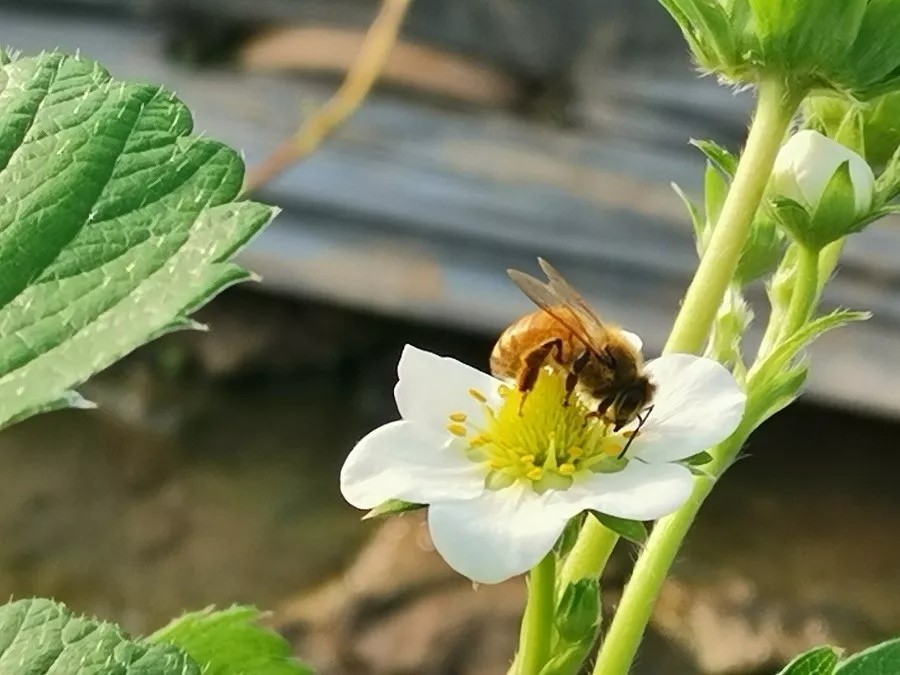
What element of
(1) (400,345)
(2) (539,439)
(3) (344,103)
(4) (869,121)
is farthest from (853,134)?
(1) (400,345)

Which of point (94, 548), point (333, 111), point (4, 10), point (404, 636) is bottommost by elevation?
point (94, 548)

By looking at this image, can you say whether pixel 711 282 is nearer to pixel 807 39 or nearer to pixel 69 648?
pixel 807 39

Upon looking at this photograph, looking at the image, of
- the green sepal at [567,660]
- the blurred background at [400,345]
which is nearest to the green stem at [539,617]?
the green sepal at [567,660]

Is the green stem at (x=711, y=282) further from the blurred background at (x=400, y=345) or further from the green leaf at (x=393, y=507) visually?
the blurred background at (x=400, y=345)

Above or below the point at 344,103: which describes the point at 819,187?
above

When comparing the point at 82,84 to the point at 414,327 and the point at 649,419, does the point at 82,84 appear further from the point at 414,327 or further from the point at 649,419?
the point at 414,327

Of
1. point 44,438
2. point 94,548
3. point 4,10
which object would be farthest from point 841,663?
point 4,10
